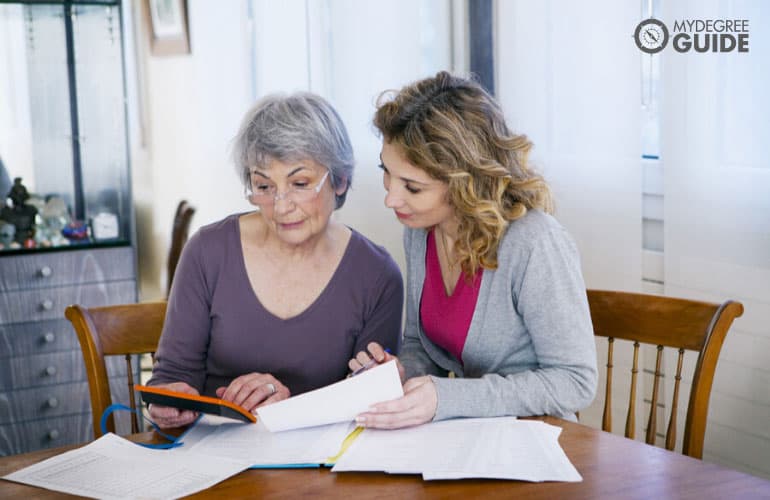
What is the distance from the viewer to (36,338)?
327 centimetres

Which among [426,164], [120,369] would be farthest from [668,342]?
[120,369]

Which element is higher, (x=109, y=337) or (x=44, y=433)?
(x=109, y=337)

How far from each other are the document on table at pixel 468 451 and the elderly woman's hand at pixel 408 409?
1 cm

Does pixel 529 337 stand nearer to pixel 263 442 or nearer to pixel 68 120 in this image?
pixel 263 442

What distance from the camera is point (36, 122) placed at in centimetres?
342

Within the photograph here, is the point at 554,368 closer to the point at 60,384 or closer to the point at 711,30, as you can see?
the point at 711,30

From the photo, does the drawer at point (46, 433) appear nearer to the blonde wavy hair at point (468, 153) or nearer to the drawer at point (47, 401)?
the drawer at point (47, 401)

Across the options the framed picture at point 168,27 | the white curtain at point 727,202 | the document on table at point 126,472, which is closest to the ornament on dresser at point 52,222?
the framed picture at point 168,27

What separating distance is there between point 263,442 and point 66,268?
6.62ft

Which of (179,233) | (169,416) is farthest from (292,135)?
(179,233)

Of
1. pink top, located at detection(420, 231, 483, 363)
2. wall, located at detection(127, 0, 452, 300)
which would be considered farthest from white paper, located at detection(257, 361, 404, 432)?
wall, located at detection(127, 0, 452, 300)

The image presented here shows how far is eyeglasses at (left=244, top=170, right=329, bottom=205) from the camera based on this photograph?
1884 millimetres

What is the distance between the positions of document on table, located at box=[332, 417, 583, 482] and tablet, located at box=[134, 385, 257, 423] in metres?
0.21

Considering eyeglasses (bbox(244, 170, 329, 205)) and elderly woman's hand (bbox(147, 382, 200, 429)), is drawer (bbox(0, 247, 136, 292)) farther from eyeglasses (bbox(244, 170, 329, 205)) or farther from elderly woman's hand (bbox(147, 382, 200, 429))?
elderly woman's hand (bbox(147, 382, 200, 429))
